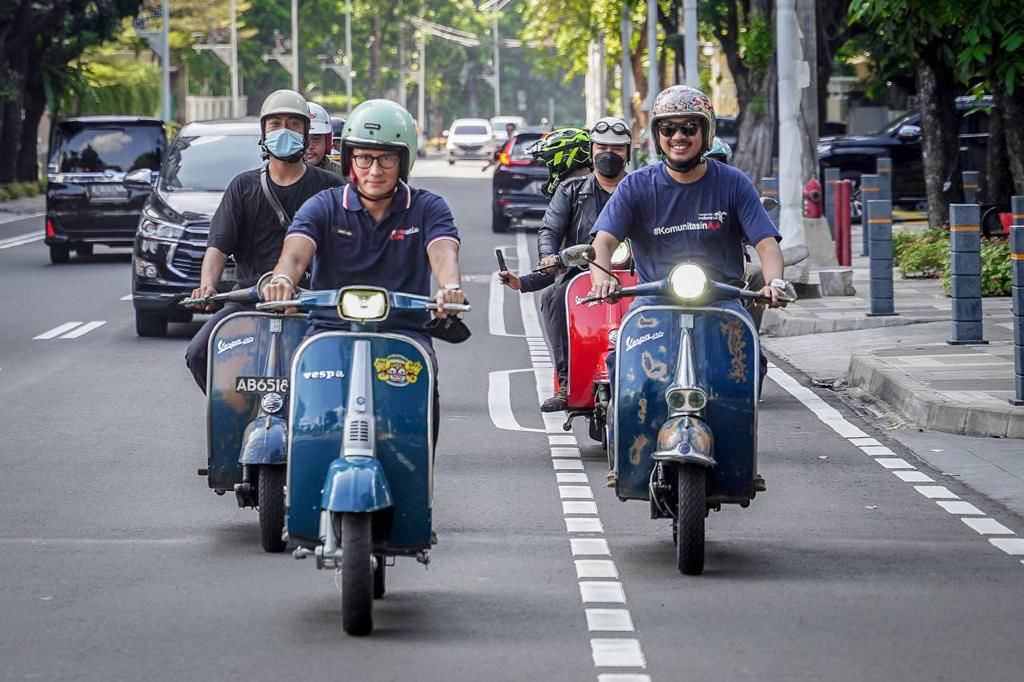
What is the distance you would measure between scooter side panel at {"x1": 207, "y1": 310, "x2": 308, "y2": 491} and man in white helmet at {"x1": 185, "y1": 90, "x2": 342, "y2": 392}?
1.70 feet

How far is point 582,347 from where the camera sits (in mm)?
10586

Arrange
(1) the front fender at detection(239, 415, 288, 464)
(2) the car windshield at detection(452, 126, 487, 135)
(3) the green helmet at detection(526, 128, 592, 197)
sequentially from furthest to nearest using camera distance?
(2) the car windshield at detection(452, 126, 487, 135)
(3) the green helmet at detection(526, 128, 592, 197)
(1) the front fender at detection(239, 415, 288, 464)

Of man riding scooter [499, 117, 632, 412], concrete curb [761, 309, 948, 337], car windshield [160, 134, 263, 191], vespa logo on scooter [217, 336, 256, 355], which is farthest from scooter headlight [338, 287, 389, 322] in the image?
car windshield [160, 134, 263, 191]

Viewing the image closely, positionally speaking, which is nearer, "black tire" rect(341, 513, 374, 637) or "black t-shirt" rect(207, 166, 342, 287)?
"black tire" rect(341, 513, 374, 637)

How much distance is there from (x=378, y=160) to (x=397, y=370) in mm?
828

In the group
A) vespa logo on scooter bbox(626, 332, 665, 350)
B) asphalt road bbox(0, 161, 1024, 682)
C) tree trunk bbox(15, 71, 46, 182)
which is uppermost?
tree trunk bbox(15, 71, 46, 182)

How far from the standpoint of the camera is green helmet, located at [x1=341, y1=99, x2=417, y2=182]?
7191 millimetres

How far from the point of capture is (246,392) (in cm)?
833

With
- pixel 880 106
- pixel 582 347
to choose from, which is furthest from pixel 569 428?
pixel 880 106

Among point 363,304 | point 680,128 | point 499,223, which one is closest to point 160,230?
point 680,128

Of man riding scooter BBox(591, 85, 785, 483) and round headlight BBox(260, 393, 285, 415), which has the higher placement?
man riding scooter BBox(591, 85, 785, 483)

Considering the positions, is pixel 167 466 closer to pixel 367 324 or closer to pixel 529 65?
pixel 367 324

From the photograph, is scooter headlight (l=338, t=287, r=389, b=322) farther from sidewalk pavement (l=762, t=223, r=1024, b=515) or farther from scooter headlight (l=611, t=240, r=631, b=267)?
scooter headlight (l=611, t=240, r=631, b=267)

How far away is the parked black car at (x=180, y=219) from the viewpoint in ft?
56.4
